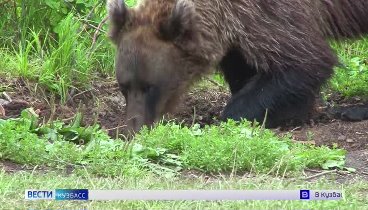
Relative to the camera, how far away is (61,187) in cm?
496

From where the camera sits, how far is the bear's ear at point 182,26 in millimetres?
7230

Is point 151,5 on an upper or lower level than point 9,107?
upper

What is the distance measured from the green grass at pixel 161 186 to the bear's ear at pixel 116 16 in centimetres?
226

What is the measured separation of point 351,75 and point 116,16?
325cm

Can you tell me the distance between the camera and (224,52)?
7.76 m

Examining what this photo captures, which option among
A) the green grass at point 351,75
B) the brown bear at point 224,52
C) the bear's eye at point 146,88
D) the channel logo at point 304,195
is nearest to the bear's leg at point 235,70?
the brown bear at point 224,52

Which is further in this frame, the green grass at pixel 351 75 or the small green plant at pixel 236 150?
the green grass at pixel 351 75

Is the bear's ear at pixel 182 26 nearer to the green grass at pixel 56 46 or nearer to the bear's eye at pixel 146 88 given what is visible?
the bear's eye at pixel 146 88

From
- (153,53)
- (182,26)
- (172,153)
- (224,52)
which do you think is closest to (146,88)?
(153,53)

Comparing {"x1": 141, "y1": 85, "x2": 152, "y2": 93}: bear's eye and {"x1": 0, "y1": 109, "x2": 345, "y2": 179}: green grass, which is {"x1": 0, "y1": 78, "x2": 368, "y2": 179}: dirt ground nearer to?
{"x1": 141, "y1": 85, "x2": 152, "y2": 93}: bear's eye

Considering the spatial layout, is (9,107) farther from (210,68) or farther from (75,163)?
(75,163)

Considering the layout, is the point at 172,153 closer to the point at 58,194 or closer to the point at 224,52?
the point at 58,194

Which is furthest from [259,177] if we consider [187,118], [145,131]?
[187,118]

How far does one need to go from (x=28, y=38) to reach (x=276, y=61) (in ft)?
9.66
